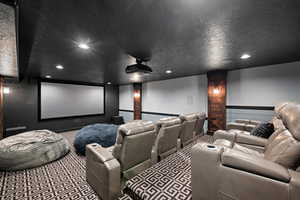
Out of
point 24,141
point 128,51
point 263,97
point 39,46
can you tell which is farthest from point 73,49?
point 263,97

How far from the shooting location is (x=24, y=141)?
261 centimetres

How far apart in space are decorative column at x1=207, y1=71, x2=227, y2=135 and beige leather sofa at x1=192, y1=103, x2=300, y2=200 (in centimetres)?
312

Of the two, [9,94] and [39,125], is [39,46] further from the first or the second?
[39,125]

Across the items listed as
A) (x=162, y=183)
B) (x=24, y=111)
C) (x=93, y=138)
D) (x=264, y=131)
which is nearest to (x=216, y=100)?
(x=264, y=131)

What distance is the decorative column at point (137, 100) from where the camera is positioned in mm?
7133

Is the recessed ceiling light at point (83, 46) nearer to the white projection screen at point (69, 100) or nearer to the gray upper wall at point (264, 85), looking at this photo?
the gray upper wall at point (264, 85)

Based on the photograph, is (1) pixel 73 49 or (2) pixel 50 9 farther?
(1) pixel 73 49

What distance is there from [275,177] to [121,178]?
1.61 m

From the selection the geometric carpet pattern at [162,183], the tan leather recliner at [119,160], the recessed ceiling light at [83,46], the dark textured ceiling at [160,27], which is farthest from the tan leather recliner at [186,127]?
the recessed ceiling light at [83,46]

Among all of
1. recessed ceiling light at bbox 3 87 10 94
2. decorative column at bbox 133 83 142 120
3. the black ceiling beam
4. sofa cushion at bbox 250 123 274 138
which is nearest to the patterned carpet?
sofa cushion at bbox 250 123 274 138

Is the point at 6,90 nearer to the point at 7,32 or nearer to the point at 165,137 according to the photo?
the point at 7,32

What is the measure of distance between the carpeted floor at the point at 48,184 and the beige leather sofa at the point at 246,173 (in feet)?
3.62

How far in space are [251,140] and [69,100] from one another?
714 cm

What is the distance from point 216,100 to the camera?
4.36 meters
